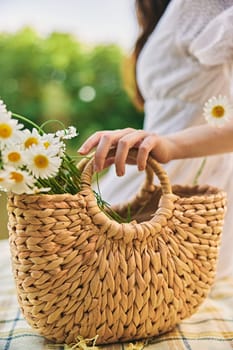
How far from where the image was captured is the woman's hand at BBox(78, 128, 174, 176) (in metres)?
0.87

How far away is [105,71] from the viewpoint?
2777 mm

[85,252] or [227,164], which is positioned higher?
[85,252]

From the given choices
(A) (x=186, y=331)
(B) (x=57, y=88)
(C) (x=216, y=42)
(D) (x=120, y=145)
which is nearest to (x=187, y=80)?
(C) (x=216, y=42)

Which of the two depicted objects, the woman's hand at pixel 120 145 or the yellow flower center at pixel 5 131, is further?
the woman's hand at pixel 120 145

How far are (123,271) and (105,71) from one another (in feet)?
6.71

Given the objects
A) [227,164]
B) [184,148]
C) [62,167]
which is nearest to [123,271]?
[62,167]

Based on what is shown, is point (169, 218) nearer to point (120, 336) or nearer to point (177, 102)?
point (120, 336)

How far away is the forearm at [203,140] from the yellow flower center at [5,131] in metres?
0.36

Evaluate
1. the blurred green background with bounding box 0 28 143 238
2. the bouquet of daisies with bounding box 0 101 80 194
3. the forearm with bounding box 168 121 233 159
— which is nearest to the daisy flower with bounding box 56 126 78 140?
the bouquet of daisies with bounding box 0 101 80 194

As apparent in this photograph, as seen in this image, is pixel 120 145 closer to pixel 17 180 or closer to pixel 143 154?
pixel 143 154

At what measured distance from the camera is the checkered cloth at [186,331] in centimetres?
90

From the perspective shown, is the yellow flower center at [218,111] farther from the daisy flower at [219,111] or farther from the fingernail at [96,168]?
the fingernail at [96,168]

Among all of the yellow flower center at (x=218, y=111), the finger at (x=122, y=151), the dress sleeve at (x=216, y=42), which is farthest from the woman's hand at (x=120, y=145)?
the dress sleeve at (x=216, y=42)

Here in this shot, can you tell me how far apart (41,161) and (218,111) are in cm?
34
